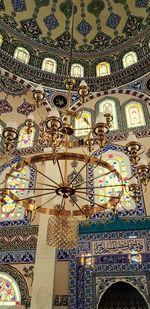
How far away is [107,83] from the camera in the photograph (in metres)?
6.67

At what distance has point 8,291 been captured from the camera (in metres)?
4.56

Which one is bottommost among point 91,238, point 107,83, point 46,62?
point 91,238

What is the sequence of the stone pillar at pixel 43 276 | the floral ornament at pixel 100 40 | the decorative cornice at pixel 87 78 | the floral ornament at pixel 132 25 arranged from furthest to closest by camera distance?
the floral ornament at pixel 100 40 < the floral ornament at pixel 132 25 < the decorative cornice at pixel 87 78 < the stone pillar at pixel 43 276

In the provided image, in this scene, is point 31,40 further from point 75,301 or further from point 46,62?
point 75,301

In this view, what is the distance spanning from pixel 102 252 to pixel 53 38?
17.5 feet

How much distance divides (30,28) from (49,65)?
3.39ft

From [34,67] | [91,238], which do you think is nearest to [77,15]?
[34,67]

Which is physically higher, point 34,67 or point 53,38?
point 53,38

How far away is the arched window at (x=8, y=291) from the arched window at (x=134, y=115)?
3.49 m

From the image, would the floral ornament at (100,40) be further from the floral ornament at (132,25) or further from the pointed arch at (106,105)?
the pointed arch at (106,105)

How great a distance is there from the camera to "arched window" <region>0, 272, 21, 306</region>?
4461 mm

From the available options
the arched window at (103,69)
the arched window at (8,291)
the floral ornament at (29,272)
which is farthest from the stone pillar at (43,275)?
the arched window at (103,69)

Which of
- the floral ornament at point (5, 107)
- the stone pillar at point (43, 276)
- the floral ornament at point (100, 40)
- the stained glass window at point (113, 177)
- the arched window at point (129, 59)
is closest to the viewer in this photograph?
the stone pillar at point (43, 276)

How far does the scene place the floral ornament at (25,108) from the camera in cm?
661
